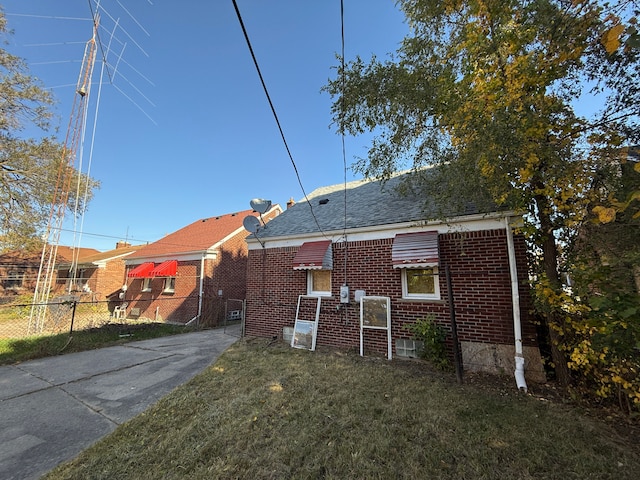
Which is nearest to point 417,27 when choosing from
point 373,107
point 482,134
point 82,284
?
point 373,107

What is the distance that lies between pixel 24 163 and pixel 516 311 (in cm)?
2226

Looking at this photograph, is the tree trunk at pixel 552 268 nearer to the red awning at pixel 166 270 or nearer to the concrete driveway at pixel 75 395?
the concrete driveway at pixel 75 395

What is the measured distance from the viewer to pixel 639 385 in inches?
137

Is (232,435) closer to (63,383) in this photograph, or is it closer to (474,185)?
(63,383)

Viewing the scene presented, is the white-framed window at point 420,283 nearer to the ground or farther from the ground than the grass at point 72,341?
farther from the ground

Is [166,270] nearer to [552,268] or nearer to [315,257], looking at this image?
[315,257]

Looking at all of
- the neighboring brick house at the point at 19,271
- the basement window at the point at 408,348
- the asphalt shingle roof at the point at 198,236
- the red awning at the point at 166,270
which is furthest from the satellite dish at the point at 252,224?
the neighboring brick house at the point at 19,271

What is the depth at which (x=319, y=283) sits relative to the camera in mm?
8031

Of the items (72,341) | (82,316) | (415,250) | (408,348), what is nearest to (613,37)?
(415,250)

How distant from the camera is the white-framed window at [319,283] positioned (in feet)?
25.8

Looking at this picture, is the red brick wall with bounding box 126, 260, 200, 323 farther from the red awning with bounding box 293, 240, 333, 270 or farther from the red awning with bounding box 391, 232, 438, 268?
the red awning with bounding box 391, 232, 438, 268

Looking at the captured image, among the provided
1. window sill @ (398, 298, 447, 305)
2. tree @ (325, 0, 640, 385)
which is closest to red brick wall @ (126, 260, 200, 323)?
window sill @ (398, 298, 447, 305)

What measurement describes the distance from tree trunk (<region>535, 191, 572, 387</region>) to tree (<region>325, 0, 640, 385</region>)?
0.05ft

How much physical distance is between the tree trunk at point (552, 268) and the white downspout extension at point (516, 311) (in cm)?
49
